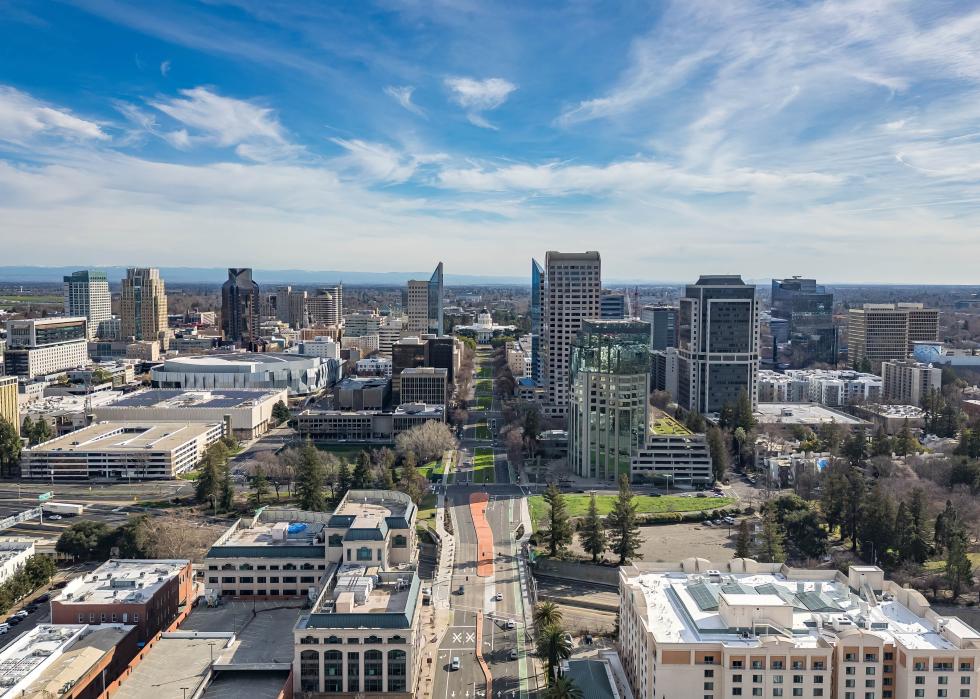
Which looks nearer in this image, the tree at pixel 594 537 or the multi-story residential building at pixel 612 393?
the tree at pixel 594 537

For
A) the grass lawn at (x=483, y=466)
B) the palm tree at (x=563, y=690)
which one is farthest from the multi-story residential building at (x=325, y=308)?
the palm tree at (x=563, y=690)

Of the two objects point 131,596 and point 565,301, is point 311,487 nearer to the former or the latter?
point 131,596

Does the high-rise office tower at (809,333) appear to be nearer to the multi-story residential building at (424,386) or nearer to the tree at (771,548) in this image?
the multi-story residential building at (424,386)

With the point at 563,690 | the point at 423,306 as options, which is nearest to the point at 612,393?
the point at 563,690

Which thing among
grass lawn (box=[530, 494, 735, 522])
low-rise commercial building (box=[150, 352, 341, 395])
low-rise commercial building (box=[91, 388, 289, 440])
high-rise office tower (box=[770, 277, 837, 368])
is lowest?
grass lawn (box=[530, 494, 735, 522])

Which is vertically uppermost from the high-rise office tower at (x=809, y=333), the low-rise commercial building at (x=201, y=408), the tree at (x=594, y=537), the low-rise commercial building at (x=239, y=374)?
the high-rise office tower at (x=809, y=333)

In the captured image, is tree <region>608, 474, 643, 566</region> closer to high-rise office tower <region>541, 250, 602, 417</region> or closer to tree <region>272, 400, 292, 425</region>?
high-rise office tower <region>541, 250, 602, 417</region>

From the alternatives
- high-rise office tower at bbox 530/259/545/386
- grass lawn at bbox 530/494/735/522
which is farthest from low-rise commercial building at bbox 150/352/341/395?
grass lawn at bbox 530/494/735/522
